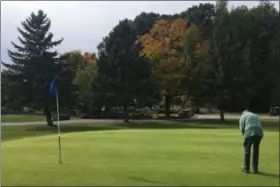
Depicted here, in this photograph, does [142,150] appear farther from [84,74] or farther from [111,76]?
[84,74]

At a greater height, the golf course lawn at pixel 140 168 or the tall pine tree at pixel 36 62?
the tall pine tree at pixel 36 62

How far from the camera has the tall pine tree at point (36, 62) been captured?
46969 millimetres

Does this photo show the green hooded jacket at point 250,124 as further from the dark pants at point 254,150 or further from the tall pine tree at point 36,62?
the tall pine tree at point 36,62

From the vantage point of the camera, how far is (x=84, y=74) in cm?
6166

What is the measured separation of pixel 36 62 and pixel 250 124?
39.7 metres

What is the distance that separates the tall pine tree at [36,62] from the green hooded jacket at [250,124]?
126 ft

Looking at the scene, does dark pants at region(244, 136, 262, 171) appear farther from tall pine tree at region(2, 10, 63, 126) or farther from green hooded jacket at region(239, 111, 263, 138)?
tall pine tree at region(2, 10, 63, 126)

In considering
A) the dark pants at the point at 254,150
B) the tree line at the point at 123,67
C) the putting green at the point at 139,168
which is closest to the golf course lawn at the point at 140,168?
the putting green at the point at 139,168

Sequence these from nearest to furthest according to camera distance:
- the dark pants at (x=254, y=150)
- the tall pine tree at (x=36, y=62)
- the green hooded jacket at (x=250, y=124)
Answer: the green hooded jacket at (x=250, y=124) → the dark pants at (x=254, y=150) → the tall pine tree at (x=36, y=62)

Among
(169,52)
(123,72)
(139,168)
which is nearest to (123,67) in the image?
(123,72)

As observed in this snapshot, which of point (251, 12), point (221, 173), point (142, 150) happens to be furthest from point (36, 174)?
point (251, 12)

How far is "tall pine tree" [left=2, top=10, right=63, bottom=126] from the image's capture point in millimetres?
46969

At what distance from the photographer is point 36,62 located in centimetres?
4725

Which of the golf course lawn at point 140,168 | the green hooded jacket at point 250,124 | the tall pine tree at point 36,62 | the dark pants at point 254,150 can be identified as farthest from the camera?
the tall pine tree at point 36,62
